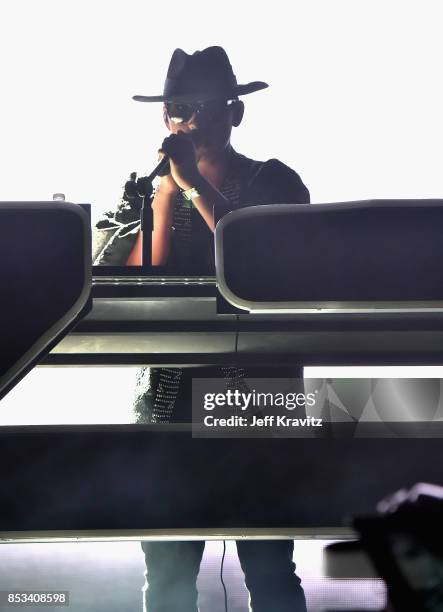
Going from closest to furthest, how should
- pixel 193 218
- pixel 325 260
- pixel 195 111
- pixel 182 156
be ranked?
pixel 325 260
pixel 182 156
pixel 193 218
pixel 195 111

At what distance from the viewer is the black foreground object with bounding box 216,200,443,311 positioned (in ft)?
1.44

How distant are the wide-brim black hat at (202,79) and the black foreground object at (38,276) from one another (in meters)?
1.57

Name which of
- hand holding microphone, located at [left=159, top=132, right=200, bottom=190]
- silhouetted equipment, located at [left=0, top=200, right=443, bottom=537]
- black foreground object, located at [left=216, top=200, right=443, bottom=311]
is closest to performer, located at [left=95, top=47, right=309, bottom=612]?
hand holding microphone, located at [left=159, top=132, right=200, bottom=190]

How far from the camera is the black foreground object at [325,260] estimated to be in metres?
0.44

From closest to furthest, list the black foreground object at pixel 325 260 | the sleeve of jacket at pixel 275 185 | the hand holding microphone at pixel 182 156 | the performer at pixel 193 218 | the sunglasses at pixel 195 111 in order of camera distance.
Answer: the black foreground object at pixel 325 260 → the hand holding microphone at pixel 182 156 → the performer at pixel 193 218 → the sleeve of jacket at pixel 275 185 → the sunglasses at pixel 195 111

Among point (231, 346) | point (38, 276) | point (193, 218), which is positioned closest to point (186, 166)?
point (231, 346)

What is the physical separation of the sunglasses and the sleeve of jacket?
255mm

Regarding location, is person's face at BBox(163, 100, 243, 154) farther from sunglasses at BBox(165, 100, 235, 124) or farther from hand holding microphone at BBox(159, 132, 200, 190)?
hand holding microphone at BBox(159, 132, 200, 190)

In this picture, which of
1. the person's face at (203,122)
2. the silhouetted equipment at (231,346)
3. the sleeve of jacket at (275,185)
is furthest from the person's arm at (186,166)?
the person's face at (203,122)

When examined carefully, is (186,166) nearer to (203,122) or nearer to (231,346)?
(231,346)

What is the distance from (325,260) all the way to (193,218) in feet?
4.31

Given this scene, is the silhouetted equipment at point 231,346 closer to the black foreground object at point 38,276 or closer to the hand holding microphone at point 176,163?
the black foreground object at point 38,276

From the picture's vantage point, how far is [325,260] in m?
0.45

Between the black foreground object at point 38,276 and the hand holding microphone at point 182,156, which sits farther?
the hand holding microphone at point 182,156
